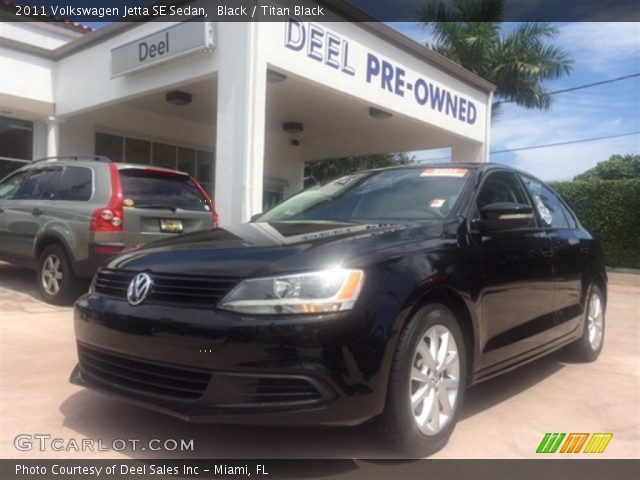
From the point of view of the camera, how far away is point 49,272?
6.82m

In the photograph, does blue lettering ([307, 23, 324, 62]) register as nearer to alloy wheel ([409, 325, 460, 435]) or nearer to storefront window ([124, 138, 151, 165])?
storefront window ([124, 138, 151, 165])

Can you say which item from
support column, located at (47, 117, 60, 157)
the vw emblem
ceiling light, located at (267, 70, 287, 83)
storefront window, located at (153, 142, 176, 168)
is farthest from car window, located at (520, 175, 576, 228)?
storefront window, located at (153, 142, 176, 168)

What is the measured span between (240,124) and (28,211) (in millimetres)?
2875

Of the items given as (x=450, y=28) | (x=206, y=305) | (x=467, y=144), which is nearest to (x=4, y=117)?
(x=467, y=144)

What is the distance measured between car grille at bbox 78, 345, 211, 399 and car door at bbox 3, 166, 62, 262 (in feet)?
14.5

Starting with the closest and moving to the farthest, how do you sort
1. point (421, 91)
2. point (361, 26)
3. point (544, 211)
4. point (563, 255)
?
point (563, 255), point (544, 211), point (361, 26), point (421, 91)

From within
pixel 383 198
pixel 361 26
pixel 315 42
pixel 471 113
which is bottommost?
pixel 383 198

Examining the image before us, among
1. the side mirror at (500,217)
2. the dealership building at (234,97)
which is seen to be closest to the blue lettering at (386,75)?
the dealership building at (234,97)

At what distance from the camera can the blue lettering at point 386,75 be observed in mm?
10539

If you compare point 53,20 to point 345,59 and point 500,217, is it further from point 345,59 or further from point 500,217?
point 500,217

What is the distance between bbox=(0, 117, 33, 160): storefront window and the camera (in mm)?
11773

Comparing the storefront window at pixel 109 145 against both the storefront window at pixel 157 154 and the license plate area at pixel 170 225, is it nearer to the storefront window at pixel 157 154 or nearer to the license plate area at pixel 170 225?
the storefront window at pixel 157 154

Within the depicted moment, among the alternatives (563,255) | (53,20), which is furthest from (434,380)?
(53,20)

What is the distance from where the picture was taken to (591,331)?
521 centimetres
